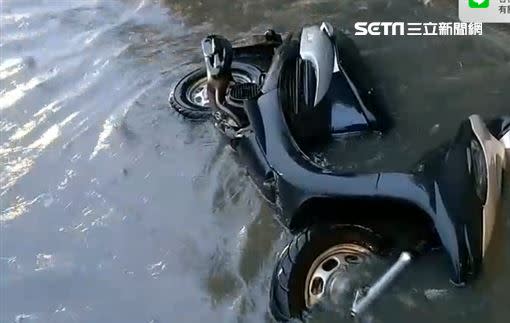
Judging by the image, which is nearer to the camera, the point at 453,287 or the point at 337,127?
the point at 453,287

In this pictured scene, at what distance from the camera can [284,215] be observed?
345 centimetres

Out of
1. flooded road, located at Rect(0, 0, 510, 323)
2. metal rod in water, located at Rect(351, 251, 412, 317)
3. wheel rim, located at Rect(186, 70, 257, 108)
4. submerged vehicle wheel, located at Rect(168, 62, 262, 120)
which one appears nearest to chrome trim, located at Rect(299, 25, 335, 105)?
flooded road, located at Rect(0, 0, 510, 323)

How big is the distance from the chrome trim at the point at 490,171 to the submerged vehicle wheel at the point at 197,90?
62.9 inches

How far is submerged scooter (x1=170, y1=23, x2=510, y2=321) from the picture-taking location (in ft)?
9.80

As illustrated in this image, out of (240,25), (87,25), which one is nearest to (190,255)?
(240,25)

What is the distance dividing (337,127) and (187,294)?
3.63 ft

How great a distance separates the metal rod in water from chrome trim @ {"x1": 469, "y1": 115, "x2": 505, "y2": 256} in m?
0.32

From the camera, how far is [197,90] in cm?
490

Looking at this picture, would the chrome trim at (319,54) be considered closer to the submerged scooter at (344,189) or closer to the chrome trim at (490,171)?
the submerged scooter at (344,189)

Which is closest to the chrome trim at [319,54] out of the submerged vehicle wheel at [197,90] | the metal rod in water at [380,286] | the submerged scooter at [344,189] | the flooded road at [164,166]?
the submerged scooter at [344,189]

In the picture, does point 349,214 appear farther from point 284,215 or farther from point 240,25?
point 240,25

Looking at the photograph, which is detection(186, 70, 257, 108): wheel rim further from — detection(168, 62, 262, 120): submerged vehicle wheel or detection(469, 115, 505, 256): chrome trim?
detection(469, 115, 505, 256): chrome trim

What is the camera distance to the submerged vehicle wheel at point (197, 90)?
15.3 feet

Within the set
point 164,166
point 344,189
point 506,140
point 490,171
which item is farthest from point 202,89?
point 490,171
